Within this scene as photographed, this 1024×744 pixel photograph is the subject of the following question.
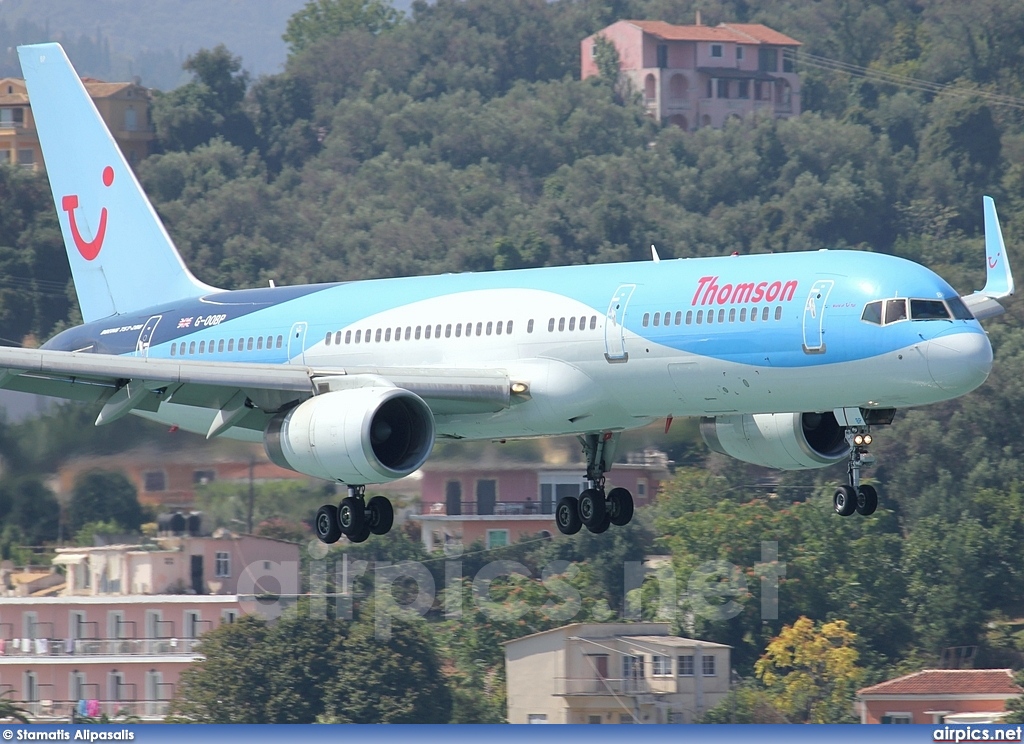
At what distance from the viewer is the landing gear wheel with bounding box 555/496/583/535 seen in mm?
41188

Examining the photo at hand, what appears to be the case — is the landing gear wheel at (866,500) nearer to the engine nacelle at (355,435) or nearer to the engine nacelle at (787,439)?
the engine nacelle at (787,439)

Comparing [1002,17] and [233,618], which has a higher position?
[1002,17]

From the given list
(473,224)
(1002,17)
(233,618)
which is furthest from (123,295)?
(1002,17)

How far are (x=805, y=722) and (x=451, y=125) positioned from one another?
117 m

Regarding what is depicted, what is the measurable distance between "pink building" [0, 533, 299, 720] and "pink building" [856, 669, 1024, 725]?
23543 millimetres

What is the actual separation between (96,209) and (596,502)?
15.2 meters

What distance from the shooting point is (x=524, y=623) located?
85312 millimetres

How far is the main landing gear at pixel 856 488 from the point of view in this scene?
35.8 m

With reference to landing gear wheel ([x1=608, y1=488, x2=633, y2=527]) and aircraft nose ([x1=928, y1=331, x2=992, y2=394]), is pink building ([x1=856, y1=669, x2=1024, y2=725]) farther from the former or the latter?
aircraft nose ([x1=928, y1=331, x2=992, y2=394])

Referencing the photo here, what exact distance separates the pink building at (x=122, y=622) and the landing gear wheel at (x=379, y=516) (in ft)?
98.4

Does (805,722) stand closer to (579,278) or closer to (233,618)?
(233,618)

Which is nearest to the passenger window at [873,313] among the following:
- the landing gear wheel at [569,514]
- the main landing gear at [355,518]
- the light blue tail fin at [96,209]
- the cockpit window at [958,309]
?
the cockpit window at [958,309]

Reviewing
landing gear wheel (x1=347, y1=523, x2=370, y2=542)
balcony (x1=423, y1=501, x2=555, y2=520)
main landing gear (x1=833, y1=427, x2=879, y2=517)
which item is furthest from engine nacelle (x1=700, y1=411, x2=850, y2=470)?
balcony (x1=423, y1=501, x2=555, y2=520)

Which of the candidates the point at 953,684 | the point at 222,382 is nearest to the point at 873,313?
the point at 222,382
